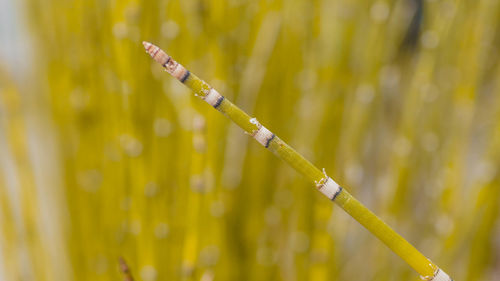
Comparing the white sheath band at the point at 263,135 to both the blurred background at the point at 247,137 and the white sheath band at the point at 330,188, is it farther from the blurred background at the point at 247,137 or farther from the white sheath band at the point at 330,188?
the blurred background at the point at 247,137

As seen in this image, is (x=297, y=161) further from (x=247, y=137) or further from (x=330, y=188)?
(x=247, y=137)

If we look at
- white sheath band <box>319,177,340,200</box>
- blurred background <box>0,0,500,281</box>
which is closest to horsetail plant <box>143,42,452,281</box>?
white sheath band <box>319,177,340,200</box>

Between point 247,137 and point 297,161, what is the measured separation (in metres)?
0.36

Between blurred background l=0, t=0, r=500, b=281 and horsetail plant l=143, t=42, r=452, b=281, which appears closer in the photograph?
horsetail plant l=143, t=42, r=452, b=281

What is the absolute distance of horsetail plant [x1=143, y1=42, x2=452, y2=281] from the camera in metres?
0.25

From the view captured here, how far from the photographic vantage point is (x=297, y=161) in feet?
0.90

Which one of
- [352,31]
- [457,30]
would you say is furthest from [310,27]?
[457,30]

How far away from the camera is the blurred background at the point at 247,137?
52 centimetres

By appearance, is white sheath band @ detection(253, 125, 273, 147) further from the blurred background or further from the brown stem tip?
the blurred background

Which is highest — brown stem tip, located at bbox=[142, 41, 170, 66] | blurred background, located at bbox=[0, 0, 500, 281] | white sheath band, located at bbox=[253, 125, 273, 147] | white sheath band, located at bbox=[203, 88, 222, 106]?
blurred background, located at bbox=[0, 0, 500, 281]

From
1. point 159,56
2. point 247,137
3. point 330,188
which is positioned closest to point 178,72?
point 159,56

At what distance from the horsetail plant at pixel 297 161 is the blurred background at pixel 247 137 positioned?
18 centimetres

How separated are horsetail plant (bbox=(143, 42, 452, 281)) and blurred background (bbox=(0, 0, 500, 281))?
0.18 metres

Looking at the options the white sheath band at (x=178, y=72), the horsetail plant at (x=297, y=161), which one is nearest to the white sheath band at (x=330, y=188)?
the horsetail plant at (x=297, y=161)
